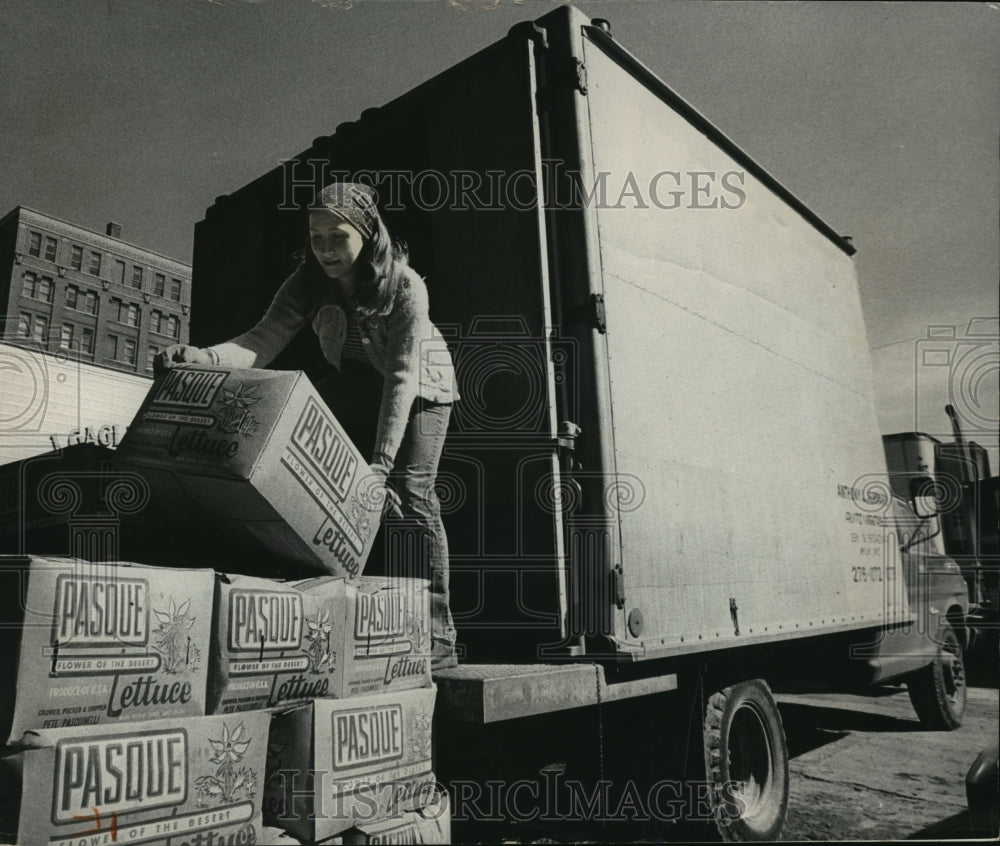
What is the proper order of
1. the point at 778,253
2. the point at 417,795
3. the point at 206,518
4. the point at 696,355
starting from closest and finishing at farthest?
the point at 417,795
the point at 206,518
the point at 696,355
the point at 778,253

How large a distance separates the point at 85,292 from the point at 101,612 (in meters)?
4.09

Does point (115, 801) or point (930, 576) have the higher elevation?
point (930, 576)

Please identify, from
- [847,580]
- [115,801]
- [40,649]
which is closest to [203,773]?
[115,801]

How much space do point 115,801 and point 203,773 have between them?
0.66 ft

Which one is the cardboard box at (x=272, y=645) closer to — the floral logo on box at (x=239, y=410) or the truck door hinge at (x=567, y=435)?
the floral logo on box at (x=239, y=410)

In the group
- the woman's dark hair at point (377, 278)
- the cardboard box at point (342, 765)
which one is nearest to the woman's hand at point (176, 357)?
the woman's dark hair at point (377, 278)

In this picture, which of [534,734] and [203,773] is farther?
[534,734]

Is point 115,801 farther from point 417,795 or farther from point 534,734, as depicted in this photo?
point 534,734

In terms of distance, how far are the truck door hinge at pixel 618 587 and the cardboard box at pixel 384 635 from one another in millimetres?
787

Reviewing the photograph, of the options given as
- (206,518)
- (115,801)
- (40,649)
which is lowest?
(115,801)

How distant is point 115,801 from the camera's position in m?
1.57

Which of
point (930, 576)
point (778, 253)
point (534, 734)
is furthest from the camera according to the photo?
point (930, 576)

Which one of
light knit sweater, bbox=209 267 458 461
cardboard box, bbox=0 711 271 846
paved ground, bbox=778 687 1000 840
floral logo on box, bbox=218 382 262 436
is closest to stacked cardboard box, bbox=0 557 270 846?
cardboard box, bbox=0 711 271 846

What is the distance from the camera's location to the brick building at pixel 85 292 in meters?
3.31
